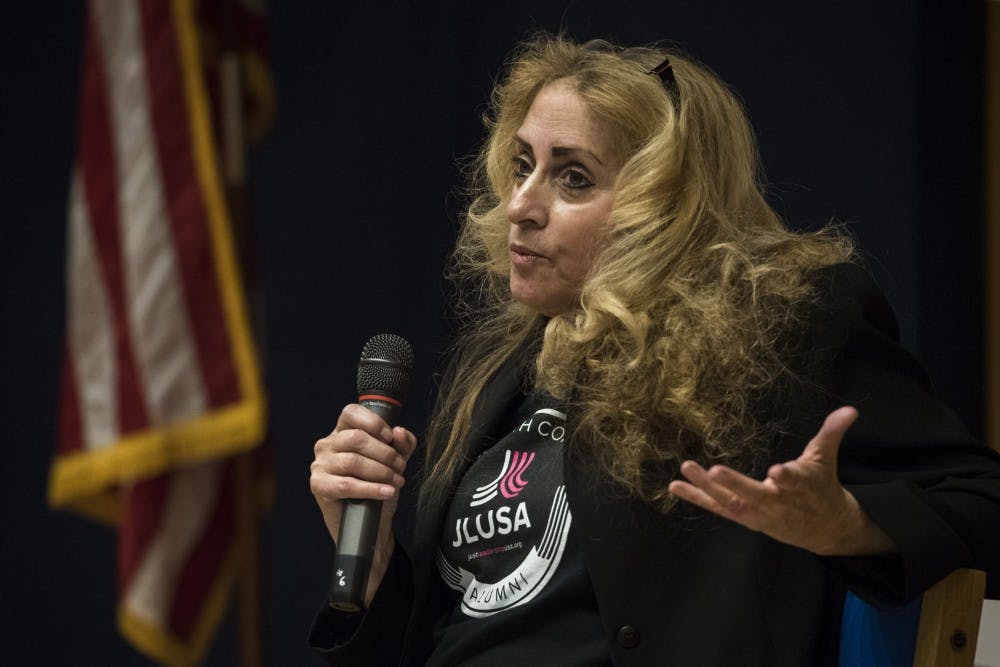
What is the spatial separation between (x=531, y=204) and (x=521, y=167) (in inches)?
4.5

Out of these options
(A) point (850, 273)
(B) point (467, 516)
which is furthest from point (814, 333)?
(B) point (467, 516)

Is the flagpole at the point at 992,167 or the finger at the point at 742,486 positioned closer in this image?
the finger at the point at 742,486

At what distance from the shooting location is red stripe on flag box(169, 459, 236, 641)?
102 inches

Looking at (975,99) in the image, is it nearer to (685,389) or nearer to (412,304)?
(685,389)

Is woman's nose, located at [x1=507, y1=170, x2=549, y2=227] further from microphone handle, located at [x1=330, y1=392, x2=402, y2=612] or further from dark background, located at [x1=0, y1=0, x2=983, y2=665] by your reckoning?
dark background, located at [x1=0, y1=0, x2=983, y2=665]

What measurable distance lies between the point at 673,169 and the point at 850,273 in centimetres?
29

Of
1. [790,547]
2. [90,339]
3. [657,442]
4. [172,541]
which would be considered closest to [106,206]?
[90,339]

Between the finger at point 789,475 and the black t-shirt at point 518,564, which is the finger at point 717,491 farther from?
the black t-shirt at point 518,564

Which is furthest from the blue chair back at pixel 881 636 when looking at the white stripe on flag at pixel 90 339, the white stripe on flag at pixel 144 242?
the white stripe on flag at pixel 90 339

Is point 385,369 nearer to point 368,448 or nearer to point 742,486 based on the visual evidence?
point 368,448

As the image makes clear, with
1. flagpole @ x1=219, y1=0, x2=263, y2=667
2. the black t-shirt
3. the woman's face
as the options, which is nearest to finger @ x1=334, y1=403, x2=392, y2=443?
the black t-shirt

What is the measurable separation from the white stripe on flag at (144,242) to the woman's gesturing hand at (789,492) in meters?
1.68

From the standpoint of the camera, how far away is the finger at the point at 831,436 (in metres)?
1.07

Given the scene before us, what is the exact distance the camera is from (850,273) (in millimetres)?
1514
